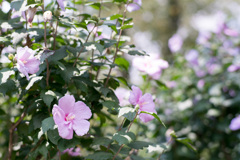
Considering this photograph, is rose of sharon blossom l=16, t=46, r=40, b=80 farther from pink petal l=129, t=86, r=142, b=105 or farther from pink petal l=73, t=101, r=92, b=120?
pink petal l=129, t=86, r=142, b=105

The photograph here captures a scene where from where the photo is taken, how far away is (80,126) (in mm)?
861

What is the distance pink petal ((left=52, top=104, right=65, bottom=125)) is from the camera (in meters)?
0.80

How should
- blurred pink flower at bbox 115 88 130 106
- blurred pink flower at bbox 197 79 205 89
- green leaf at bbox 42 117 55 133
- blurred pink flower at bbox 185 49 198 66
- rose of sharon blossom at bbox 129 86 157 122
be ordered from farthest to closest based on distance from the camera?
blurred pink flower at bbox 185 49 198 66
blurred pink flower at bbox 197 79 205 89
blurred pink flower at bbox 115 88 130 106
rose of sharon blossom at bbox 129 86 157 122
green leaf at bbox 42 117 55 133

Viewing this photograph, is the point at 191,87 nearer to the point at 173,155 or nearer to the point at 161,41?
the point at 173,155

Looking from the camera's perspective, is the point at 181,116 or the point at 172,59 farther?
the point at 172,59

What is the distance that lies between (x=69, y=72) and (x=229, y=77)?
1798 mm

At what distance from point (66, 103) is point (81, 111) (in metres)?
0.06

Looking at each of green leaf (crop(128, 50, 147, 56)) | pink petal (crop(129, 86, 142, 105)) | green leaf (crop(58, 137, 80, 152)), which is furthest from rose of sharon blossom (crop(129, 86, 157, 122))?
green leaf (crop(58, 137, 80, 152))

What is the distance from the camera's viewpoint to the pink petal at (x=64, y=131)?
803mm

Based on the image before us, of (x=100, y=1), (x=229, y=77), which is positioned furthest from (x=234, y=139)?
(x=100, y=1)

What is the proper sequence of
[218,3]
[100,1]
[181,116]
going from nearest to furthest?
1. [100,1]
2. [181,116]
3. [218,3]

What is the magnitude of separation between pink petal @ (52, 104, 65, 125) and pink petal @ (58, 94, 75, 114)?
0.03m

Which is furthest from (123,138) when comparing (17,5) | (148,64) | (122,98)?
(148,64)

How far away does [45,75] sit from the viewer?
39.7 inches
